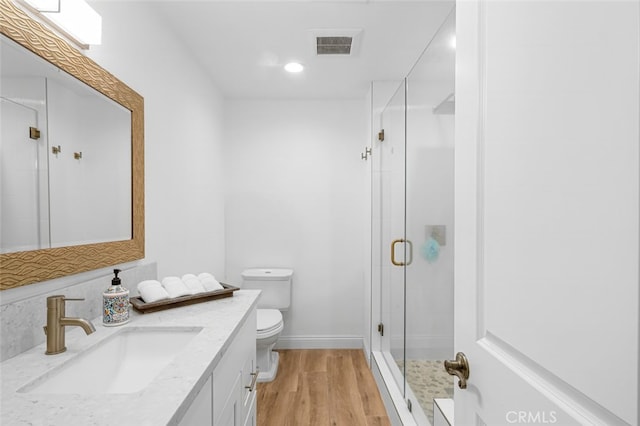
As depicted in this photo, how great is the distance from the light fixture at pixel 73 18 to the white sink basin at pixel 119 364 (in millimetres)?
1038

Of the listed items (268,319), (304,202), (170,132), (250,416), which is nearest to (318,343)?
(268,319)

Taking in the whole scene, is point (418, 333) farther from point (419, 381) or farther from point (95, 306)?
point (95, 306)

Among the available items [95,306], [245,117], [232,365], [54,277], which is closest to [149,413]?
[232,365]

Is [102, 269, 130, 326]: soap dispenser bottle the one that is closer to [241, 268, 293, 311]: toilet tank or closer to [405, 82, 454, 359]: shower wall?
[405, 82, 454, 359]: shower wall

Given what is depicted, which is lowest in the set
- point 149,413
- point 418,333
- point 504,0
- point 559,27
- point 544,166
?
point 418,333

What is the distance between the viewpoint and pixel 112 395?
0.75 m

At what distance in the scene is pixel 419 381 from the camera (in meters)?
1.92

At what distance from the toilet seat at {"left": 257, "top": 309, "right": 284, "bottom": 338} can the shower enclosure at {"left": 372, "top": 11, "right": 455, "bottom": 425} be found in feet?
2.73

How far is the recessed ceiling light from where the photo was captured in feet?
8.13

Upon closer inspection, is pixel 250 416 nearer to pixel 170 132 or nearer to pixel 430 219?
pixel 430 219

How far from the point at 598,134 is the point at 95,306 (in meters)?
1.57

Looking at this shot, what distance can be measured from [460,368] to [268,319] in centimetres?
204

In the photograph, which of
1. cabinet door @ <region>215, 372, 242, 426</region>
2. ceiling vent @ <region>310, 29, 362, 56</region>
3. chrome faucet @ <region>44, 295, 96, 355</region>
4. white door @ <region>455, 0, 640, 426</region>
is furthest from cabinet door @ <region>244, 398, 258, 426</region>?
ceiling vent @ <region>310, 29, 362, 56</region>

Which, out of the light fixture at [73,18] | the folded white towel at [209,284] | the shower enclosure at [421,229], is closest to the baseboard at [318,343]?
the shower enclosure at [421,229]
